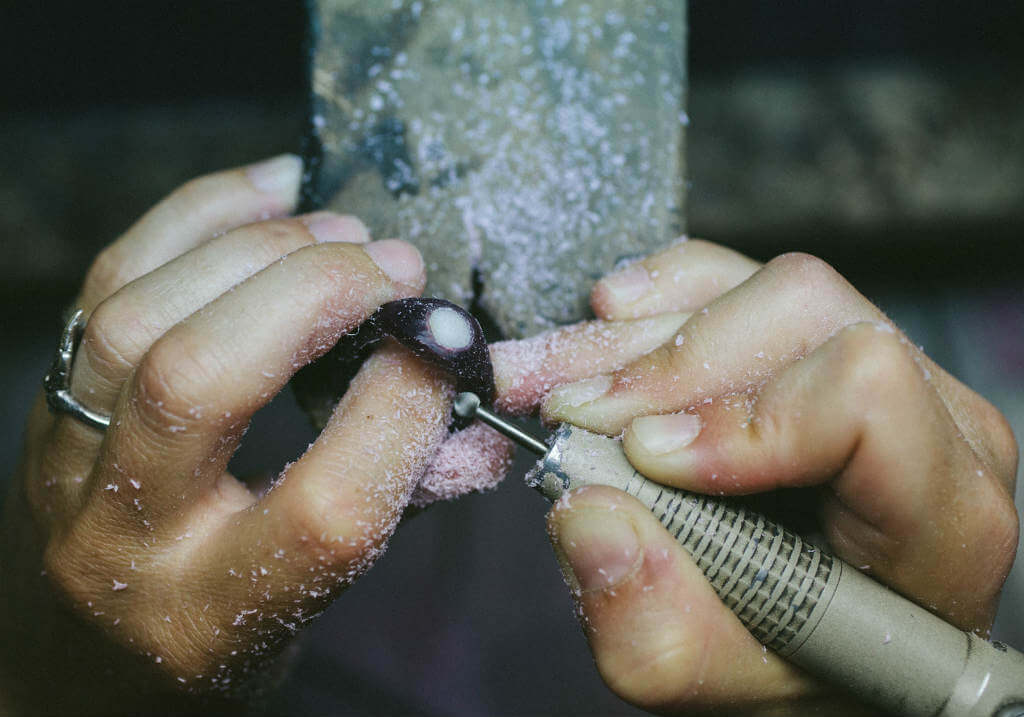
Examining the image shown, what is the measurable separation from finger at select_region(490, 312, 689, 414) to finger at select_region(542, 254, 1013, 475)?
4cm

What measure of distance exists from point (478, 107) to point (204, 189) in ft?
1.38

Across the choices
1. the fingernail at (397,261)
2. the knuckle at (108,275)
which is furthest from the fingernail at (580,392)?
the knuckle at (108,275)

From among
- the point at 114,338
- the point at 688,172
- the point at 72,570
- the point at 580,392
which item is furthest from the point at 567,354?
the point at 688,172

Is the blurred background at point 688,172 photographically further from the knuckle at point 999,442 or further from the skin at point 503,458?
the knuckle at point 999,442

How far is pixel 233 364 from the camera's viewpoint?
708 mm

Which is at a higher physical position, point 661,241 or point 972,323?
point 661,241

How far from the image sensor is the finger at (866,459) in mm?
669

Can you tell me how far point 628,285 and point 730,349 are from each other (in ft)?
0.63

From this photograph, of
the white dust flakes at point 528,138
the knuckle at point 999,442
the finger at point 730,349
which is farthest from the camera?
the white dust flakes at point 528,138

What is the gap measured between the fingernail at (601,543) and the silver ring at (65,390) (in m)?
0.54

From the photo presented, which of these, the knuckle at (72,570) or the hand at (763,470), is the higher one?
the hand at (763,470)

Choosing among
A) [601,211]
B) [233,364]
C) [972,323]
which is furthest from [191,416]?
[972,323]

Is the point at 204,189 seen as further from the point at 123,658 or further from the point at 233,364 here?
the point at 123,658

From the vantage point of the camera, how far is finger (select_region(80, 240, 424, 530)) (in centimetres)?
71
